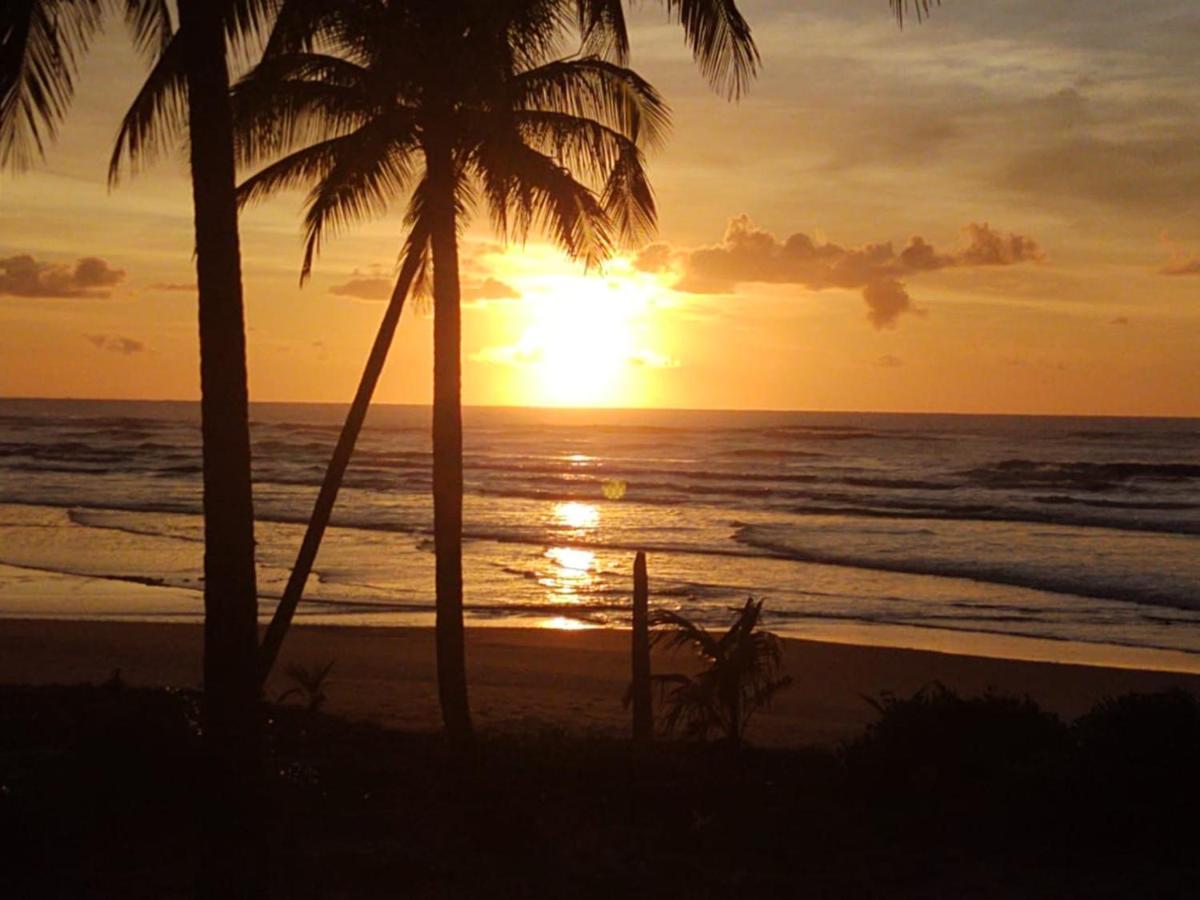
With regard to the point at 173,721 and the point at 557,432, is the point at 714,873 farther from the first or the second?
the point at 557,432

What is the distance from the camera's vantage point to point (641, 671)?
1108cm

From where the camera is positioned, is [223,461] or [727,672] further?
[727,672]

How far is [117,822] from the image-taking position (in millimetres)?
8336

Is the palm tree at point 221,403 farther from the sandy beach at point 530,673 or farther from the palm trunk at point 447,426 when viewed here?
the sandy beach at point 530,673

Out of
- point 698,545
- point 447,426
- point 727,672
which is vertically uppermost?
point 447,426

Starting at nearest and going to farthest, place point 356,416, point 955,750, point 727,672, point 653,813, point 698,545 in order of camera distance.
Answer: point 653,813 → point 955,750 → point 727,672 → point 356,416 → point 698,545

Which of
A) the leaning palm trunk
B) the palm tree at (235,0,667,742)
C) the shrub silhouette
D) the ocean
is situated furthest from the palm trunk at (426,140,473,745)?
the ocean

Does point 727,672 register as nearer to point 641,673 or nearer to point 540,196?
point 641,673

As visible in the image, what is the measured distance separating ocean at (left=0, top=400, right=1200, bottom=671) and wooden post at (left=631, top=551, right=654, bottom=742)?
33.6ft

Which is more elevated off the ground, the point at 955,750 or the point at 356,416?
the point at 356,416

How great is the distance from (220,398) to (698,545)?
2930 cm

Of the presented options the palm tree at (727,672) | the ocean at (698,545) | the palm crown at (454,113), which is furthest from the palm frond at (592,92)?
the ocean at (698,545)

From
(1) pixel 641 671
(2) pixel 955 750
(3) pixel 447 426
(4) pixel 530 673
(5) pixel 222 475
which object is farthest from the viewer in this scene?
(4) pixel 530 673

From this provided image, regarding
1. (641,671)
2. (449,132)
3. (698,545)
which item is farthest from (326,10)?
(698,545)
